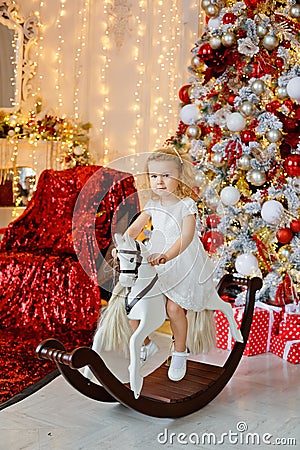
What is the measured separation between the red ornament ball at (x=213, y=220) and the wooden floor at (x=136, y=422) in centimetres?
115

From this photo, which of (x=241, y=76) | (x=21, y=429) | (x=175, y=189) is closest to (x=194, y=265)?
(x=175, y=189)

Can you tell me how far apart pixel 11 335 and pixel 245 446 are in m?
1.83

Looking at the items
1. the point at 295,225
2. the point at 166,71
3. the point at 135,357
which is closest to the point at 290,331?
the point at 295,225

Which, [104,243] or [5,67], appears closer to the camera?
[104,243]

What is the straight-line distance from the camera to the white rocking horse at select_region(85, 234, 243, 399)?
96.7 inches

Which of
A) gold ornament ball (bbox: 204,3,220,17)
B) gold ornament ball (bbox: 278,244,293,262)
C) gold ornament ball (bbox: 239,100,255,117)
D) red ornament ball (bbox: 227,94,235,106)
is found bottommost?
gold ornament ball (bbox: 278,244,293,262)

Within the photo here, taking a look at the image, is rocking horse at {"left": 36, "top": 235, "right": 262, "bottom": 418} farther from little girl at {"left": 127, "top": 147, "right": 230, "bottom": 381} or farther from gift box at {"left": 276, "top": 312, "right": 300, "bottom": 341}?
gift box at {"left": 276, "top": 312, "right": 300, "bottom": 341}

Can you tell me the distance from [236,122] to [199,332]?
1.50 m

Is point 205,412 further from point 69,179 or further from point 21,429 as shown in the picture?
point 69,179

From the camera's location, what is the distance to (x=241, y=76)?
4148mm

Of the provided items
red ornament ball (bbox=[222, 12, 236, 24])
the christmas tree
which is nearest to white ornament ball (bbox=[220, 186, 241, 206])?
the christmas tree

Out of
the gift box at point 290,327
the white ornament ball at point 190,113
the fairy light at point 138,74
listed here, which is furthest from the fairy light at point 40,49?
the gift box at point 290,327

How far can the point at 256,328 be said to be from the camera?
3.71 meters

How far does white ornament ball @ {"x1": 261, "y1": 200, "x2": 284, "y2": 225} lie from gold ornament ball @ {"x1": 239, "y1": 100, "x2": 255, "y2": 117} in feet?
1.73
